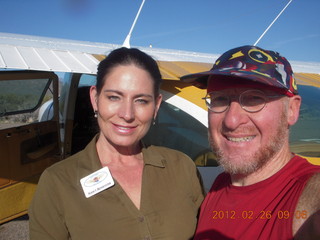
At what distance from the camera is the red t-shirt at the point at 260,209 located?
113 cm

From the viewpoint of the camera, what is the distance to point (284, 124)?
1445mm

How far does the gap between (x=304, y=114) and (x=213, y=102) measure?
1.97m

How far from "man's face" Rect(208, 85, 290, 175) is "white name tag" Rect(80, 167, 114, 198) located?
2.29ft

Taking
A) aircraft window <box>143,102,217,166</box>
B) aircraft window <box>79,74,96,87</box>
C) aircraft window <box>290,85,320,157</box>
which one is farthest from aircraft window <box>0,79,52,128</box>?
aircraft window <box>290,85,320,157</box>

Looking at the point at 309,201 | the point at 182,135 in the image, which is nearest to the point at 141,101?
the point at 309,201

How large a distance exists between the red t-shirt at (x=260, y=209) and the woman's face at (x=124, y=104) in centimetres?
70

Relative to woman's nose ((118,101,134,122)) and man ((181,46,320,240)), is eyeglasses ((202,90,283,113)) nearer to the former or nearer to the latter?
man ((181,46,320,240))

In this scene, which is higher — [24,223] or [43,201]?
[43,201]

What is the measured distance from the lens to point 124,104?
5.65 ft

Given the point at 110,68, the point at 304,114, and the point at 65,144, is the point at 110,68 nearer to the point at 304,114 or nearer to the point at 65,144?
the point at 304,114

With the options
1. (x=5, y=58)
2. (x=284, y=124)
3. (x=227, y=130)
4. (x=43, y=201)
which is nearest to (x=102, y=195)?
(x=43, y=201)

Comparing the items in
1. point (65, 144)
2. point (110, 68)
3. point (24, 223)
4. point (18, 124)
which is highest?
point (110, 68)

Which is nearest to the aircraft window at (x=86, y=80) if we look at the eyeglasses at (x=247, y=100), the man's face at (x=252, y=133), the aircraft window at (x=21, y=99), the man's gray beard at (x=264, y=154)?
the aircraft window at (x=21, y=99)

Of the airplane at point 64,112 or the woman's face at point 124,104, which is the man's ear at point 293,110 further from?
the airplane at point 64,112
